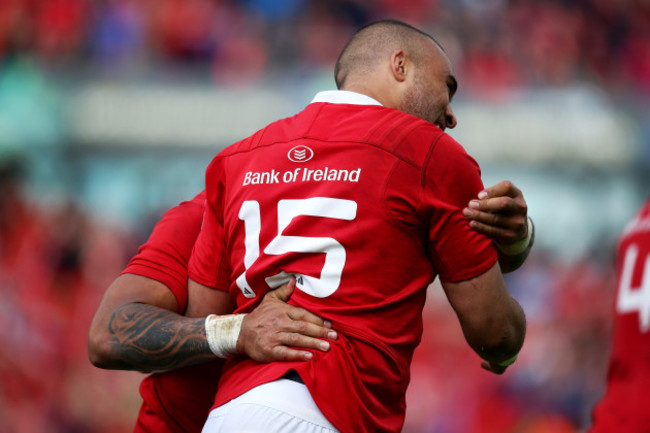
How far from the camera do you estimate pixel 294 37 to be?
920 centimetres

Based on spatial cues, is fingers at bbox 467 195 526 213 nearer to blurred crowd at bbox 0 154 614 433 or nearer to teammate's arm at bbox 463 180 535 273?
teammate's arm at bbox 463 180 535 273

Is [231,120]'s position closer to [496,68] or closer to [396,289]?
[496,68]

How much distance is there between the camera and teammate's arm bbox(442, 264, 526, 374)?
2043mm

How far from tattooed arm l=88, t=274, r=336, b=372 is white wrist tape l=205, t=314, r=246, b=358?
0.07 ft

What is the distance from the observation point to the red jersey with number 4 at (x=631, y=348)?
300 centimetres

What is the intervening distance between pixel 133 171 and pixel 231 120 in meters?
1.20

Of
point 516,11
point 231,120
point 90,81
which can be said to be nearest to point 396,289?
point 231,120

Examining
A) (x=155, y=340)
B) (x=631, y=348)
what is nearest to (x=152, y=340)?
(x=155, y=340)

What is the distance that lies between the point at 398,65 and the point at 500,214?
62cm

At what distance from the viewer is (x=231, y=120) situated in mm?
8680

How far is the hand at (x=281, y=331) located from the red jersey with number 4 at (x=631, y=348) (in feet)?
5.31

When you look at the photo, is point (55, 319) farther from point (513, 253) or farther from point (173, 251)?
point (513, 253)

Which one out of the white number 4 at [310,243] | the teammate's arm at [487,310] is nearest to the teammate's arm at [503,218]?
the teammate's arm at [487,310]

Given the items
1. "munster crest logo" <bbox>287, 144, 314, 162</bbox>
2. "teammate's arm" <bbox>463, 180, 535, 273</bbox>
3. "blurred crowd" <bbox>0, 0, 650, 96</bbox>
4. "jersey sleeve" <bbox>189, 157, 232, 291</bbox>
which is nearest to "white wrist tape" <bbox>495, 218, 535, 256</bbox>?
"teammate's arm" <bbox>463, 180, 535, 273</bbox>
